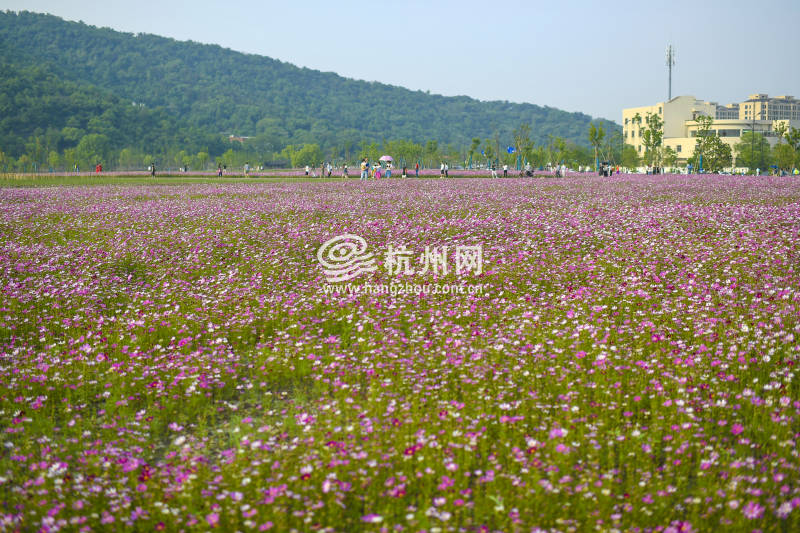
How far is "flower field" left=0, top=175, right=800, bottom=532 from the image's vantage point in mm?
4309

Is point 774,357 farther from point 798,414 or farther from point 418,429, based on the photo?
point 418,429

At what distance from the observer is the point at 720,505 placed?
406cm

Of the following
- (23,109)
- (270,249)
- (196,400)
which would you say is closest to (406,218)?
(270,249)

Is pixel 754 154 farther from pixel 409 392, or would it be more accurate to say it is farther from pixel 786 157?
pixel 409 392

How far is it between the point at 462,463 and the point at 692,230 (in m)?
12.1
